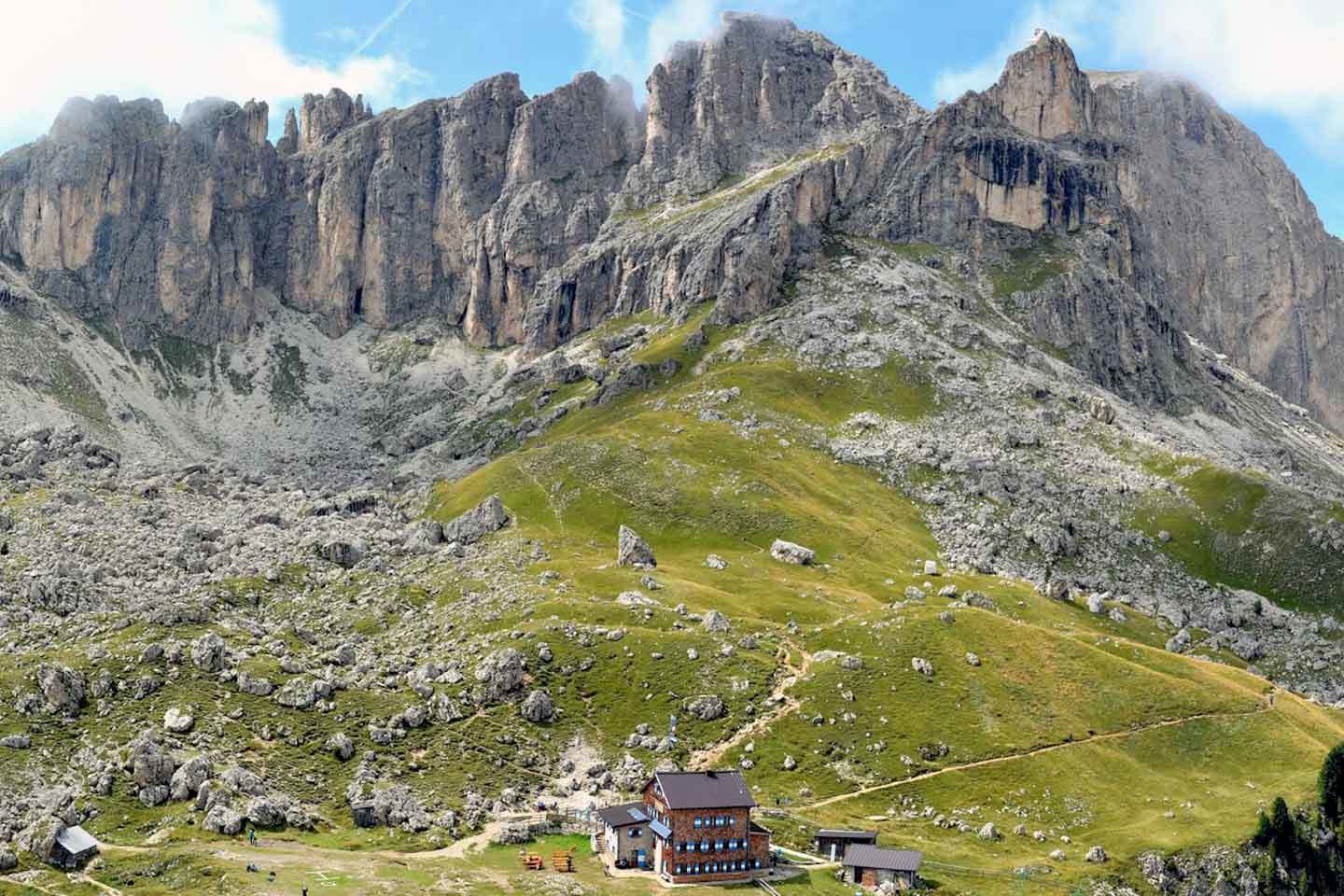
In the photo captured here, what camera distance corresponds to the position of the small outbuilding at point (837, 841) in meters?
115

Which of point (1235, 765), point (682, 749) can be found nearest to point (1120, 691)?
point (1235, 765)

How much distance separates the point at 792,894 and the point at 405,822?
37873 millimetres

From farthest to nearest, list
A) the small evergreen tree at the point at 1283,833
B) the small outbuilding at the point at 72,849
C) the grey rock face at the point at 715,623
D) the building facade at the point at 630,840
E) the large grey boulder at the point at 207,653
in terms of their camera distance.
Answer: the grey rock face at the point at 715,623 → the large grey boulder at the point at 207,653 → the small evergreen tree at the point at 1283,833 → the building facade at the point at 630,840 → the small outbuilding at the point at 72,849

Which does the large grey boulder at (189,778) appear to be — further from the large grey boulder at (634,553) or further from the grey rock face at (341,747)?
the large grey boulder at (634,553)

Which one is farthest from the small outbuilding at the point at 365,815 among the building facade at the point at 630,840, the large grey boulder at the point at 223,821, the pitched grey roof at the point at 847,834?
the pitched grey roof at the point at 847,834

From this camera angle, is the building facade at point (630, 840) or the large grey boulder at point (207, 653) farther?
the large grey boulder at point (207, 653)

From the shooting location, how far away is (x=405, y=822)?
121 meters

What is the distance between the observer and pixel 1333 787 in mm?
A: 132000

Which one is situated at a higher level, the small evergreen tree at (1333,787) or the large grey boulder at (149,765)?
the small evergreen tree at (1333,787)

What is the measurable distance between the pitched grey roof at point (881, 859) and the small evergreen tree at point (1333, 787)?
4787 centimetres

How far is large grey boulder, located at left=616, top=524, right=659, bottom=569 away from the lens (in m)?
192

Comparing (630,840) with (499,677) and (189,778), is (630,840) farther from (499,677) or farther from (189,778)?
(189,778)

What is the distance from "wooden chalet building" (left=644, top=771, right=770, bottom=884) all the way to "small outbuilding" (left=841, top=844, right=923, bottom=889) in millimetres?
7304

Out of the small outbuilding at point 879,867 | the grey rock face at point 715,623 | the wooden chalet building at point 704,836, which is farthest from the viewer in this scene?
the grey rock face at point 715,623
